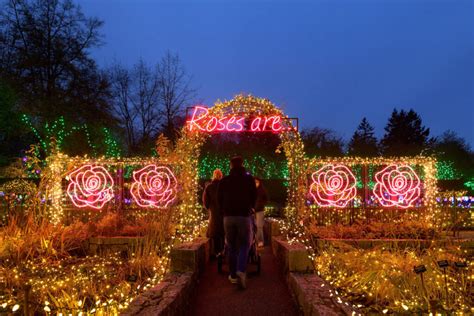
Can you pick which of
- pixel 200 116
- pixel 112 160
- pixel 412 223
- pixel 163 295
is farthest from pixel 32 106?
pixel 163 295

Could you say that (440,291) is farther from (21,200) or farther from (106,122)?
(106,122)

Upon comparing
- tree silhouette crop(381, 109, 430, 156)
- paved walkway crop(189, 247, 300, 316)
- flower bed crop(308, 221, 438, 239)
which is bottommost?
paved walkway crop(189, 247, 300, 316)

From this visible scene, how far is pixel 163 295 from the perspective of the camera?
4.89 meters

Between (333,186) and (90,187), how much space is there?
636 centimetres

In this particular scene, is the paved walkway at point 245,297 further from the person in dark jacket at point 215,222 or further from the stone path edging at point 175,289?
the person in dark jacket at point 215,222

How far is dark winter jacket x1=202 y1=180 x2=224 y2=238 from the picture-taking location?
827cm

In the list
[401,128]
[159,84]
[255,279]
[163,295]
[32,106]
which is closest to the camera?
[163,295]

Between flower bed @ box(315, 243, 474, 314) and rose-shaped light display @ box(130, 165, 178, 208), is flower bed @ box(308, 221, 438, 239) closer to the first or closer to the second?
flower bed @ box(315, 243, 474, 314)

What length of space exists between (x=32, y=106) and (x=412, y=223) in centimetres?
1885

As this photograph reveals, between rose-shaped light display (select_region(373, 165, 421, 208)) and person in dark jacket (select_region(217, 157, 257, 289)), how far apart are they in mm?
6334

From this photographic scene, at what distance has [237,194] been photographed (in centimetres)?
638

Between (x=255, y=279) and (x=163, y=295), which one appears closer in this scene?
(x=163, y=295)

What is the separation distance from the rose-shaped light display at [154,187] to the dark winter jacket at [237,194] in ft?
16.7

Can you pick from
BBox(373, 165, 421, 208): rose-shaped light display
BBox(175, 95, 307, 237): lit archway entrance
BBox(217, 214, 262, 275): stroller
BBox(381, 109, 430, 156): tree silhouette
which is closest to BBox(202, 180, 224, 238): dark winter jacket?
BBox(217, 214, 262, 275): stroller
